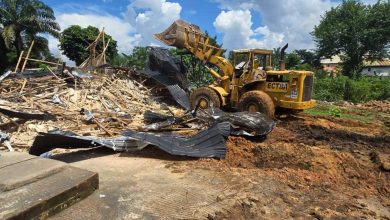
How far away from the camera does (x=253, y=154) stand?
815 cm

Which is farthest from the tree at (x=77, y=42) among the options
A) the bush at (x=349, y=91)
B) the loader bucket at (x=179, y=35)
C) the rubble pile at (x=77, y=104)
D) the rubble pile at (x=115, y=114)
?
the loader bucket at (x=179, y=35)

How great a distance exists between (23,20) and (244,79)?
25197 millimetres

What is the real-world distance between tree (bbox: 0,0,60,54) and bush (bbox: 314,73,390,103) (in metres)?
23.3

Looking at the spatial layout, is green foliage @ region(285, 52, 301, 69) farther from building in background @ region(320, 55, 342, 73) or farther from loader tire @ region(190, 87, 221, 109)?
loader tire @ region(190, 87, 221, 109)

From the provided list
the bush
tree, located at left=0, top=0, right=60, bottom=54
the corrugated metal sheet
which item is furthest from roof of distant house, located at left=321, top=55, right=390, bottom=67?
the corrugated metal sheet

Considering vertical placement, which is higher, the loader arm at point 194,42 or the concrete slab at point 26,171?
the loader arm at point 194,42

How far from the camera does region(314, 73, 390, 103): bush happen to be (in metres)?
22.9

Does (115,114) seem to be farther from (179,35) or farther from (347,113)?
(347,113)

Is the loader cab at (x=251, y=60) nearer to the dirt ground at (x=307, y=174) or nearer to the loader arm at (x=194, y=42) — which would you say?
the loader arm at (x=194, y=42)

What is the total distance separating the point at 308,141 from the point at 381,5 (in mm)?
34963

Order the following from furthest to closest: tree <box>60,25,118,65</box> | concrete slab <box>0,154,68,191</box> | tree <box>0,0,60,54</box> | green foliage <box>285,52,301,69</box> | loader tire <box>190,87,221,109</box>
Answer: green foliage <box>285,52,301,69</box>, tree <box>60,25,118,65</box>, tree <box>0,0,60,54</box>, loader tire <box>190,87,221,109</box>, concrete slab <box>0,154,68,191</box>

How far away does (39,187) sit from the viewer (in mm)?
4926

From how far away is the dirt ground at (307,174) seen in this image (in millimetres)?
5246

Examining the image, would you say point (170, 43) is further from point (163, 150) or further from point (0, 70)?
point (0, 70)
